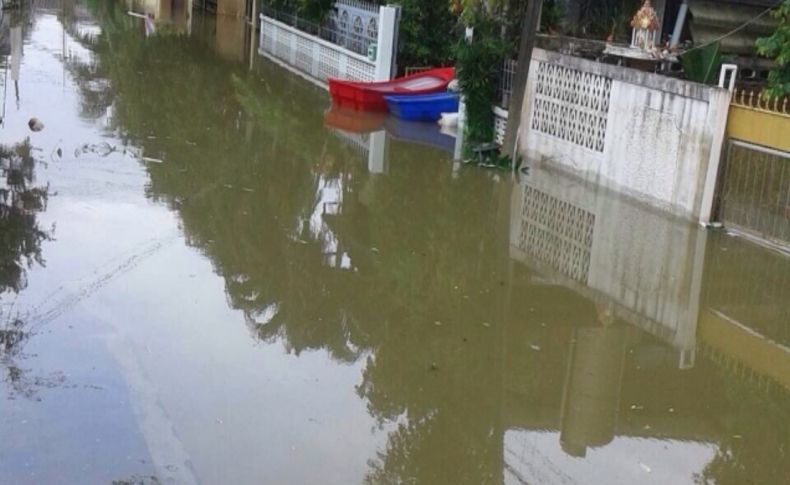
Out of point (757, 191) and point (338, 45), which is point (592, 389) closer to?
point (757, 191)

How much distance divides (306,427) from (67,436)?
1361 mm

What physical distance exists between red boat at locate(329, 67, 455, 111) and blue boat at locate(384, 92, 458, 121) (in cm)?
22

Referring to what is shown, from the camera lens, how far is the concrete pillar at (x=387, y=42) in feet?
70.4

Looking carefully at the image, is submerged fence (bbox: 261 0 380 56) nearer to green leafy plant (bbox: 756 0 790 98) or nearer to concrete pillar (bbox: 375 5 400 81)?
concrete pillar (bbox: 375 5 400 81)

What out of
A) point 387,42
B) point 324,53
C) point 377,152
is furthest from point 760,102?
point 324,53

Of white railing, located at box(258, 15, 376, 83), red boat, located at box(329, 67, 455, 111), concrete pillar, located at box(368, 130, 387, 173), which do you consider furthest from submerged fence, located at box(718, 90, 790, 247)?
white railing, located at box(258, 15, 376, 83)

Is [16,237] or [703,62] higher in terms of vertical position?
[703,62]

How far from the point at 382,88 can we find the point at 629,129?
25.1ft

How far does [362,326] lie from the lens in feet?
26.7

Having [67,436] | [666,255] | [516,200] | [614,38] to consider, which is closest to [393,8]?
[614,38]

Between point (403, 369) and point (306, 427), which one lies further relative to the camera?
point (403, 369)

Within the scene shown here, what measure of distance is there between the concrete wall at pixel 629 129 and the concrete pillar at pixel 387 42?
21.8ft

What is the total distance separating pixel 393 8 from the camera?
21.4m

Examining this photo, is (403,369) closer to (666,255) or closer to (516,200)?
(666,255)
